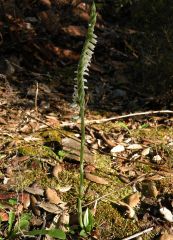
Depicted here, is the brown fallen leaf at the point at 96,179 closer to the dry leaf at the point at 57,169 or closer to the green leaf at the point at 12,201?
the dry leaf at the point at 57,169

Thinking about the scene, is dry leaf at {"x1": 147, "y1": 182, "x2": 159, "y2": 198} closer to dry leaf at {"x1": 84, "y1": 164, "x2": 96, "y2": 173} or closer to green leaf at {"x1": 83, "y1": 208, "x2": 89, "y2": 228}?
dry leaf at {"x1": 84, "y1": 164, "x2": 96, "y2": 173}

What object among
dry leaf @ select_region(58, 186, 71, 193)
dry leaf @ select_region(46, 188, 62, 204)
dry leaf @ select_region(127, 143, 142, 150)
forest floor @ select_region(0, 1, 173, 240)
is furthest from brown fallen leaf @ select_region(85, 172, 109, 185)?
dry leaf @ select_region(127, 143, 142, 150)

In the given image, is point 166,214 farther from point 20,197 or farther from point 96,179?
point 20,197

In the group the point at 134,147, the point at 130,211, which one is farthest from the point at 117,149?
the point at 130,211

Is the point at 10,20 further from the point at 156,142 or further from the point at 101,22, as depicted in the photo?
the point at 156,142

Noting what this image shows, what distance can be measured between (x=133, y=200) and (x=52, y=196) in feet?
1.69

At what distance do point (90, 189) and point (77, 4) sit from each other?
108 inches

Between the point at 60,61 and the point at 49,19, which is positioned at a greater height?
the point at 49,19

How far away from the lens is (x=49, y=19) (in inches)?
199

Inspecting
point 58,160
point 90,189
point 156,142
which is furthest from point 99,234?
point 156,142

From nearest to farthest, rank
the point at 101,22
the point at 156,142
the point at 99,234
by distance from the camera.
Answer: the point at 99,234 → the point at 156,142 → the point at 101,22

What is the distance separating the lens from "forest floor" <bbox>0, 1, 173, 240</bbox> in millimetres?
2672

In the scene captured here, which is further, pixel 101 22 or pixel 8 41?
pixel 101 22

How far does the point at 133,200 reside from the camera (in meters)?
2.80
